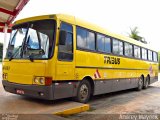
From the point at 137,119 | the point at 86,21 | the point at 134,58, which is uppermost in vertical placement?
the point at 86,21

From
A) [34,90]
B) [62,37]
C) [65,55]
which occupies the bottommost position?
[34,90]

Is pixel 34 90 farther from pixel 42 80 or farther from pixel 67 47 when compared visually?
pixel 67 47

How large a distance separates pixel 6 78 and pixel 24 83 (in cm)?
108

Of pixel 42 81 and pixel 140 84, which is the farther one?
pixel 140 84

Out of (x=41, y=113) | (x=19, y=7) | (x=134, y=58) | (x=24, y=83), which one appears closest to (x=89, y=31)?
(x=24, y=83)

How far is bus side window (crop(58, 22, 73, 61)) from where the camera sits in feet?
27.5

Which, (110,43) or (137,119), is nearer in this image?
(137,119)

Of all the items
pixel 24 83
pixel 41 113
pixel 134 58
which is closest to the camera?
pixel 41 113

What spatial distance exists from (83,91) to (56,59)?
208 cm

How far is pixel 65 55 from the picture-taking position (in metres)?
8.57

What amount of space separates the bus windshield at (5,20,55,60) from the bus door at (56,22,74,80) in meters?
0.36

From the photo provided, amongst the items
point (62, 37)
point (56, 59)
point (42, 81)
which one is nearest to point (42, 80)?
point (42, 81)

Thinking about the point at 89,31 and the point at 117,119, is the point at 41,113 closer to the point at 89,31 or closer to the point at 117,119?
the point at 117,119

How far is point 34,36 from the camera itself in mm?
8492
